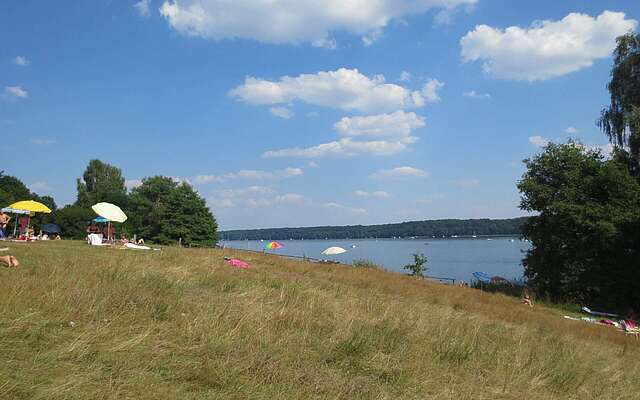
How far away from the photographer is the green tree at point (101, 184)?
89.4 meters

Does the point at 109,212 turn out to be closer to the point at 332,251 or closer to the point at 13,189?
the point at 332,251

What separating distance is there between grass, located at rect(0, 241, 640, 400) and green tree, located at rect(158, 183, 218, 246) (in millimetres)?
64417

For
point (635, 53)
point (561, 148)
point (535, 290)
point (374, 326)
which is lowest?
point (535, 290)

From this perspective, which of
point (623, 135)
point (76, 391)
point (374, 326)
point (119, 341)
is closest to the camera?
point (76, 391)

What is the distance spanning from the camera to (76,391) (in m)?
3.90

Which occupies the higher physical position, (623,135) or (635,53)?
(635,53)

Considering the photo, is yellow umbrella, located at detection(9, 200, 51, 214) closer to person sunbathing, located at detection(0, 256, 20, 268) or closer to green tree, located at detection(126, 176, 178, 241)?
person sunbathing, located at detection(0, 256, 20, 268)

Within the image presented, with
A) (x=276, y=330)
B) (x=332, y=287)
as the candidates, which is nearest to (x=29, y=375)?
(x=276, y=330)

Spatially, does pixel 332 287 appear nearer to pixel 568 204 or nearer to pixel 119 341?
pixel 119 341

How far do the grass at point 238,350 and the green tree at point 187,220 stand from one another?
64417mm

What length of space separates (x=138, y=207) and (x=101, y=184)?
36.4ft

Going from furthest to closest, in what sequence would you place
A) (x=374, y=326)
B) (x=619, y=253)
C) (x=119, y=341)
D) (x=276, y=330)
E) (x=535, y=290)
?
(x=535, y=290) → (x=619, y=253) → (x=374, y=326) → (x=276, y=330) → (x=119, y=341)

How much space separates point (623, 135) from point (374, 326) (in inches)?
1260

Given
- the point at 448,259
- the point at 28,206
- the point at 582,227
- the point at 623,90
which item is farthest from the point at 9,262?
the point at 448,259
